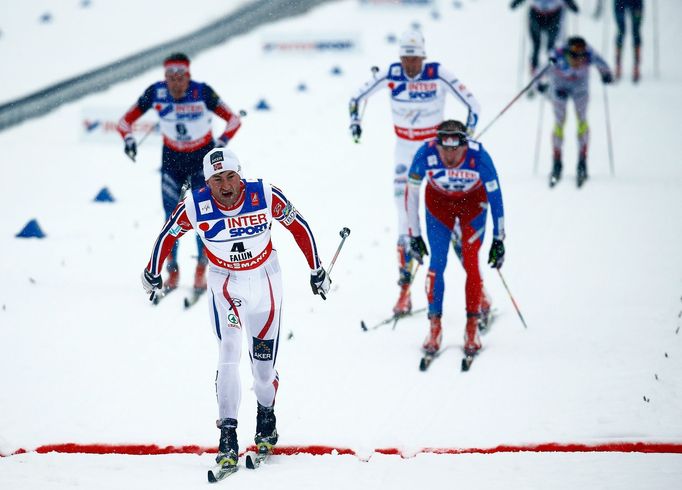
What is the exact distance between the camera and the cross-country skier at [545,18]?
15664mm

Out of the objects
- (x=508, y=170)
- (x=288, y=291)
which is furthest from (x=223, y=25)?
(x=288, y=291)

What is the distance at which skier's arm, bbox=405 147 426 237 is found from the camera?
7105 millimetres

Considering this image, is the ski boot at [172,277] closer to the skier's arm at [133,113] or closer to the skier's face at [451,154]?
the skier's arm at [133,113]

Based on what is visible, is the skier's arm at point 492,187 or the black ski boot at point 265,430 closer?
the black ski boot at point 265,430

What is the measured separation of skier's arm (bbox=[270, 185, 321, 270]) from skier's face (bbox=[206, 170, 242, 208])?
0.28 metres

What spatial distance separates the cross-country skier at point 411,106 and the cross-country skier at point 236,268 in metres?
2.57

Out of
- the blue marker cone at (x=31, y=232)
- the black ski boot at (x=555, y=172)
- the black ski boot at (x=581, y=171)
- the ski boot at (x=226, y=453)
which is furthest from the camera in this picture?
the black ski boot at (x=555, y=172)

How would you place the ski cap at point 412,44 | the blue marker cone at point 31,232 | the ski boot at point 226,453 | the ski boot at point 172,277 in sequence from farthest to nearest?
the blue marker cone at point 31,232 < the ski boot at point 172,277 < the ski cap at point 412,44 < the ski boot at point 226,453

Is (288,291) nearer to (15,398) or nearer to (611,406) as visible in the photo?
(15,398)

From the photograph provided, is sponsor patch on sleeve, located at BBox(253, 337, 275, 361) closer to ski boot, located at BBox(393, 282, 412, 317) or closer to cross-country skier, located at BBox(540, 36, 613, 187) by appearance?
ski boot, located at BBox(393, 282, 412, 317)

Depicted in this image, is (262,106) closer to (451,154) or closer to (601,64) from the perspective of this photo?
(601,64)

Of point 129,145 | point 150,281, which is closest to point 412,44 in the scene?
point 129,145

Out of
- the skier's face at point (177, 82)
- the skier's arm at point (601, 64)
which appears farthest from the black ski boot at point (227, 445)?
the skier's arm at point (601, 64)

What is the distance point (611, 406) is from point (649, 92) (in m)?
11.8
